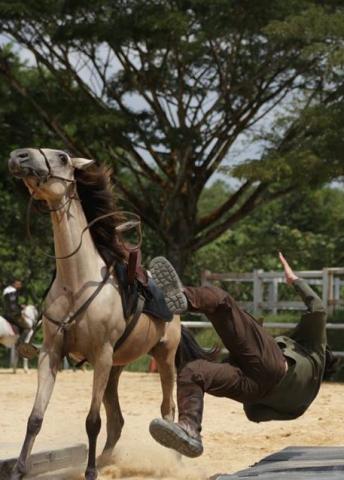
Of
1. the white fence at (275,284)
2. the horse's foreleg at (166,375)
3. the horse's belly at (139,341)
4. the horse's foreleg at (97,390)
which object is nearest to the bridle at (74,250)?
the horse's foreleg at (97,390)

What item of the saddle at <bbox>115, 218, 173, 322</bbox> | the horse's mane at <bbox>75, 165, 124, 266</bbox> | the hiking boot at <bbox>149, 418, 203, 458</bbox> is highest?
the horse's mane at <bbox>75, 165, 124, 266</bbox>

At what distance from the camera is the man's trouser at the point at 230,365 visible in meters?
6.16

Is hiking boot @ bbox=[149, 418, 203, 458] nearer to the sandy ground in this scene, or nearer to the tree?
the sandy ground

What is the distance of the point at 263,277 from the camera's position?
66.5ft

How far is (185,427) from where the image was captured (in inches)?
237

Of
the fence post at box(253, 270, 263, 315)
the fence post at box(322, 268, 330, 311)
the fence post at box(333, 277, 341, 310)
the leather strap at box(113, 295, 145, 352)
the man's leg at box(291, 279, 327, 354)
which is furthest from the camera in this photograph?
the fence post at box(253, 270, 263, 315)

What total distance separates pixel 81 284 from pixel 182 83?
16.0m

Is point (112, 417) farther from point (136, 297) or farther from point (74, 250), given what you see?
point (74, 250)

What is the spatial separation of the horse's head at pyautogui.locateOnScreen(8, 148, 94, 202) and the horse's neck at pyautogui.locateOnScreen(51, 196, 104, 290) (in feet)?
0.56

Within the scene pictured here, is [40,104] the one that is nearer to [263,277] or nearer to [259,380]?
[263,277]

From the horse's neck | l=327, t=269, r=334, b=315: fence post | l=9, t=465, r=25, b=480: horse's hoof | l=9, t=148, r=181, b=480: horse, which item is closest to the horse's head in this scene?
l=9, t=148, r=181, b=480: horse

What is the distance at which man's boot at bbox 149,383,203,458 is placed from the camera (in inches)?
231

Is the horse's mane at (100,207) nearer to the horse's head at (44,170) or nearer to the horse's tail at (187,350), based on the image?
the horse's head at (44,170)

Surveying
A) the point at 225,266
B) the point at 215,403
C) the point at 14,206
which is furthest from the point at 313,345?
the point at 225,266
